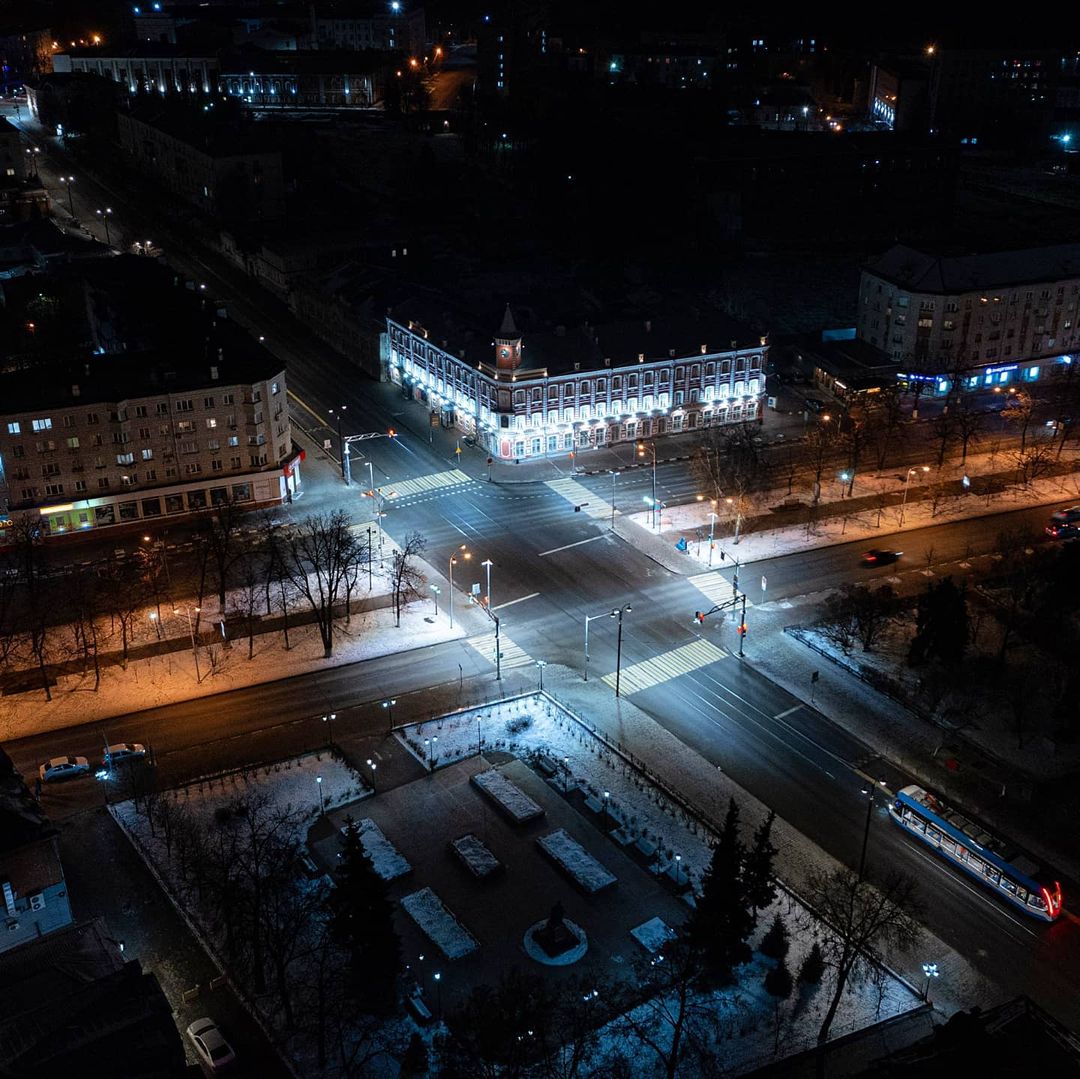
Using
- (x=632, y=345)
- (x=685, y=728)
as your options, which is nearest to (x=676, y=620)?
(x=685, y=728)

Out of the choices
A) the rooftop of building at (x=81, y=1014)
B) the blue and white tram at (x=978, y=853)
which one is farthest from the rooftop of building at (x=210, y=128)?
the blue and white tram at (x=978, y=853)

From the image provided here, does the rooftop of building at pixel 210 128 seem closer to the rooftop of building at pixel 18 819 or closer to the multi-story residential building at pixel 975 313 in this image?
→ the multi-story residential building at pixel 975 313

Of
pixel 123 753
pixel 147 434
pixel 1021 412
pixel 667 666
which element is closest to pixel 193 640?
pixel 123 753

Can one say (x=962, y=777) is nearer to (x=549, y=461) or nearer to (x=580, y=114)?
(x=549, y=461)

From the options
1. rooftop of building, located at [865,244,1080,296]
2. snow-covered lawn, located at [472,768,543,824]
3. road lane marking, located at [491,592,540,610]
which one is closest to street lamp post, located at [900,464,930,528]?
rooftop of building, located at [865,244,1080,296]

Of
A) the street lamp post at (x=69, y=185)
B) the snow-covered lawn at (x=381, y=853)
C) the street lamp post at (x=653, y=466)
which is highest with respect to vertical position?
the street lamp post at (x=69, y=185)

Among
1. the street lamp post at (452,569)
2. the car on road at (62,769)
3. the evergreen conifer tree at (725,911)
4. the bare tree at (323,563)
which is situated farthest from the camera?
the street lamp post at (452,569)
